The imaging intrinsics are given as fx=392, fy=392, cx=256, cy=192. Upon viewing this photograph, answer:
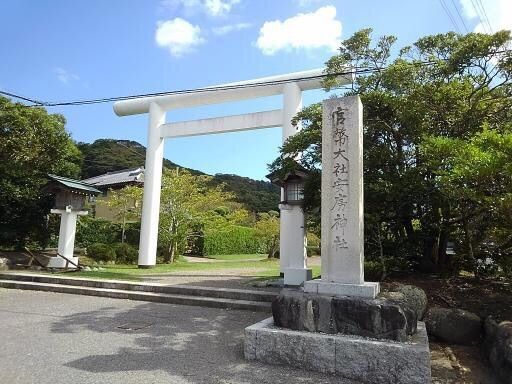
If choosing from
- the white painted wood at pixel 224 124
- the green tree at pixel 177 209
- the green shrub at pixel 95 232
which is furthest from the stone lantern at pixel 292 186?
the green shrub at pixel 95 232

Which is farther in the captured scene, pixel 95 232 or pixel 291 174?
pixel 95 232

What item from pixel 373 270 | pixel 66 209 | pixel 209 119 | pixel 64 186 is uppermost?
pixel 209 119

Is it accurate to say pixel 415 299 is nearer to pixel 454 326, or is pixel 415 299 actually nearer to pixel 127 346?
pixel 454 326

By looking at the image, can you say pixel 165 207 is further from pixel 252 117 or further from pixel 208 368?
pixel 208 368

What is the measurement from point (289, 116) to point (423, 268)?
7200 mm

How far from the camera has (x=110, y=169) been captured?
4816cm

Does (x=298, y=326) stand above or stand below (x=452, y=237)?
below

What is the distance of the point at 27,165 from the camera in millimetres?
14891

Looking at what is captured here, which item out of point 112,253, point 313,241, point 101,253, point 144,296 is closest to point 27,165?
point 101,253

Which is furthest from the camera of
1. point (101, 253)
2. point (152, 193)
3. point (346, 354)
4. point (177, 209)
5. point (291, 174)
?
point (177, 209)

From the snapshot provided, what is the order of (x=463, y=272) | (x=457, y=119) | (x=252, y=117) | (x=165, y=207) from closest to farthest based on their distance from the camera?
(x=457, y=119)
(x=463, y=272)
(x=252, y=117)
(x=165, y=207)

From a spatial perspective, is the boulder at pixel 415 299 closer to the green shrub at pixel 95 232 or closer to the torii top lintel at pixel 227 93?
the torii top lintel at pixel 227 93

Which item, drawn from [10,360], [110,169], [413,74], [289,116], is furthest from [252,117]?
[110,169]

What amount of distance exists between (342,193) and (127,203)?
18.8 metres
